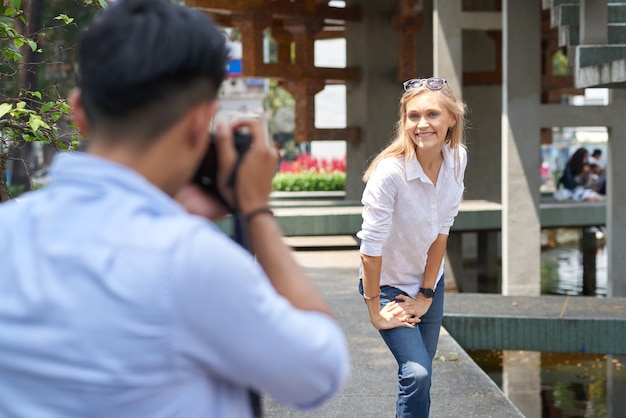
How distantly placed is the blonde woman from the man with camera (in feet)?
8.80

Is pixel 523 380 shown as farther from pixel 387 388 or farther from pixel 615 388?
pixel 387 388

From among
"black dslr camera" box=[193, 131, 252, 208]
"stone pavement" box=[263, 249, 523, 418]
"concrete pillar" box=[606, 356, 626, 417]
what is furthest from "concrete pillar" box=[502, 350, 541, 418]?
"black dslr camera" box=[193, 131, 252, 208]

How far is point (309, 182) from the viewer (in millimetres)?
25344

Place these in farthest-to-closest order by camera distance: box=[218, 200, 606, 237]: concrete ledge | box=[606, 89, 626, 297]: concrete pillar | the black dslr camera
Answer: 1. box=[218, 200, 606, 237]: concrete ledge
2. box=[606, 89, 626, 297]: concrete pillar
3. the black dslr camera

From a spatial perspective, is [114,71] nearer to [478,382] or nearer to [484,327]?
[478,382]

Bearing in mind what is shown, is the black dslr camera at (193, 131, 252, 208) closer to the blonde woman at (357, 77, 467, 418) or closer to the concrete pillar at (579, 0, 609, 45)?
the blonde woman at (357, 77, 467, 418)

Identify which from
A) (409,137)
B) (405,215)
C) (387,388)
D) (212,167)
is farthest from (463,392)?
(212,167)

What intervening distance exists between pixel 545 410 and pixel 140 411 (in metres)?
7.25

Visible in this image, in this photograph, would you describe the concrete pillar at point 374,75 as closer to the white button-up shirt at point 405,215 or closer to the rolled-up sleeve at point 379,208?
the white button-up shirt at point 405,215

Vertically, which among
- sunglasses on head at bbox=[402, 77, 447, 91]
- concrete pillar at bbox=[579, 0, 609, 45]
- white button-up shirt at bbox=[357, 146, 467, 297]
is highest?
concrete pillar at bbox=[579, 0, 609, 45]

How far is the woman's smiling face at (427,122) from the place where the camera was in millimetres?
4430

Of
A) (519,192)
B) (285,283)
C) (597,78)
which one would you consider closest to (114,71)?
(285,283)

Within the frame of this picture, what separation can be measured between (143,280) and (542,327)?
7.36 metres

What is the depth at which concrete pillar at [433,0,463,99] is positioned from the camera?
13.7m
